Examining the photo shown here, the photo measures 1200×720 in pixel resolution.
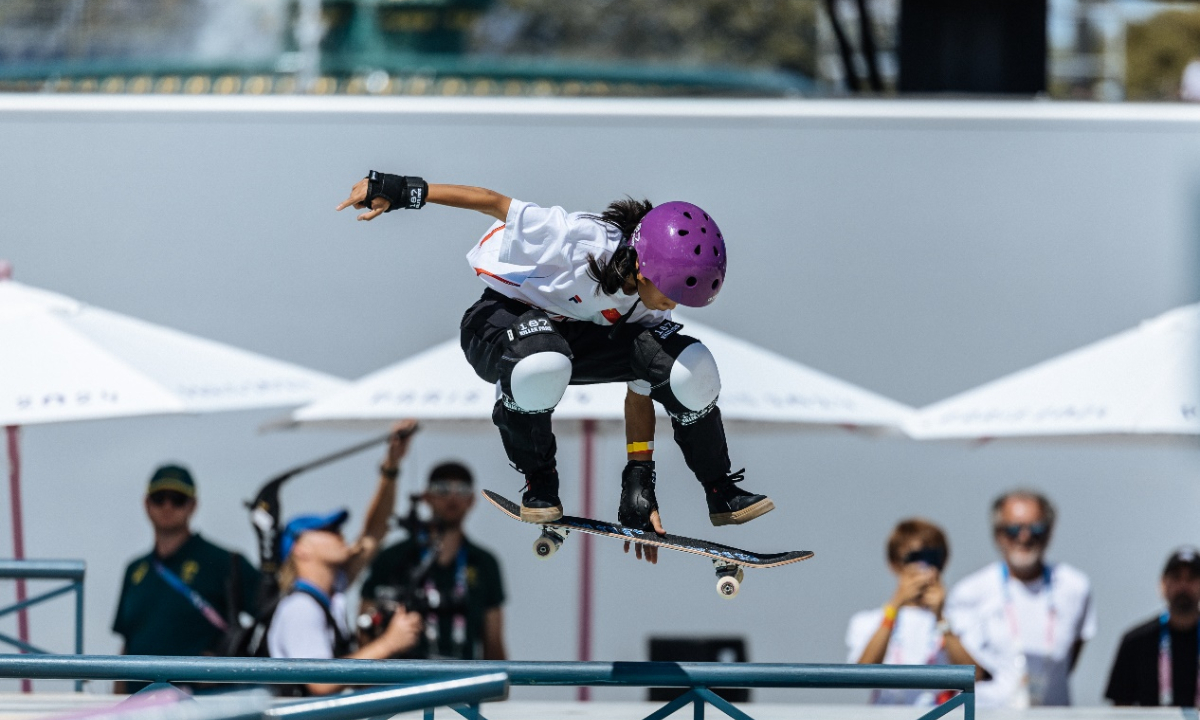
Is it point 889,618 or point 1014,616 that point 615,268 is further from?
point 1014,616

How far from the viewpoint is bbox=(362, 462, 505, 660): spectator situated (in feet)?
23.0

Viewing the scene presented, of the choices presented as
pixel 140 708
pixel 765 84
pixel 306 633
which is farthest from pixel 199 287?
pixel 765 84

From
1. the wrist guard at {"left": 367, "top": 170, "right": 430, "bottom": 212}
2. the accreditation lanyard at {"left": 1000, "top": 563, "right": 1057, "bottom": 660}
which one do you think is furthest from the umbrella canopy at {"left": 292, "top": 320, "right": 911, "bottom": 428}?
the wrist guard at {"left": 367, "top": 170, "right": 430, "bottom": 212}

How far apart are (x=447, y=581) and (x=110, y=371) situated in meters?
1.92

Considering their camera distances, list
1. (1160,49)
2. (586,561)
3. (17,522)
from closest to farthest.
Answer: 1. (586,561)
2. (17,522)
3. (1160,49)

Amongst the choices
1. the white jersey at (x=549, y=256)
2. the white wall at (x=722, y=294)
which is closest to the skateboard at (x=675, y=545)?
the white jersey at (x=549, y=256)

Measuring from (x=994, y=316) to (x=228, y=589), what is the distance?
469 centimetres

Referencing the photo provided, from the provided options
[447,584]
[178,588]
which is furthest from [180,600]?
[447,584]

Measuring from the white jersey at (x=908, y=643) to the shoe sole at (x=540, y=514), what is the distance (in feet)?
8.86

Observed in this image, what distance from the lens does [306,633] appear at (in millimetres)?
6227

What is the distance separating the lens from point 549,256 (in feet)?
13.9

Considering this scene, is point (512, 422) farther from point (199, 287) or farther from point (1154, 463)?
point (1154, 463)

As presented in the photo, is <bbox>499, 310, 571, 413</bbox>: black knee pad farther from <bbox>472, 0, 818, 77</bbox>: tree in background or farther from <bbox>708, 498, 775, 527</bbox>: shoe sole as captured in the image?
<bbox>472, 0, 818, 77</bbox>: tree in background

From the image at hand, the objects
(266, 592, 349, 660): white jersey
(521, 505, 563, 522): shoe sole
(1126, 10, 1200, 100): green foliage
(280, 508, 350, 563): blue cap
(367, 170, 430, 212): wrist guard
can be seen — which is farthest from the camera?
(1126, 10, 1200, 100): green foliage
